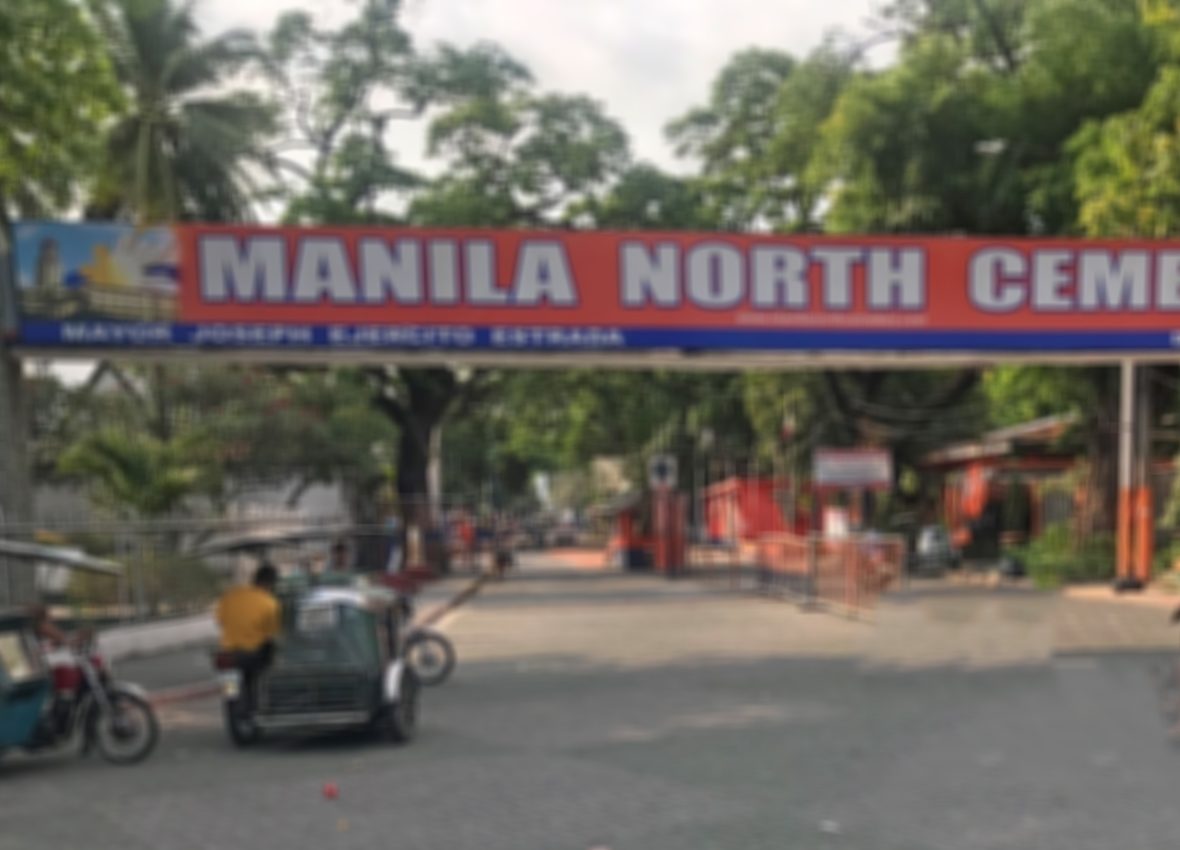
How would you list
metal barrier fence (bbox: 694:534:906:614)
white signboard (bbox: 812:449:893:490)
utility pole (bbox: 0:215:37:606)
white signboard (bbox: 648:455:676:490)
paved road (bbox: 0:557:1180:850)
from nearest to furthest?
paved road (bbox: 0:557:1180:850)
utility pole (bbox: 0:215:37:606)
metal barrier fence (bbox: 694:534:906:614)
white signboard (bbox: 812:449:893:490)
white signboard (bbox: 648:455:676:490)

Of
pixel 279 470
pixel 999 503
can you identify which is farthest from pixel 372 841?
pixel 999 503

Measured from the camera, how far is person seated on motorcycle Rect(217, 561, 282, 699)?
7633mm

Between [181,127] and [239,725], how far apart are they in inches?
591

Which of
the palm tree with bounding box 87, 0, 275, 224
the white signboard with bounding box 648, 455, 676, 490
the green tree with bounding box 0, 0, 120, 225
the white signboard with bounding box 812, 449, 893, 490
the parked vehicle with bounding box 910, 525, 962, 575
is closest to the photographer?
the green tree with bounding box 0, 0, 120, 225

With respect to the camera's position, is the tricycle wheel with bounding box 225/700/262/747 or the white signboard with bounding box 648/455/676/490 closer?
the tricycle wheel with bounding box 225/700/262/747

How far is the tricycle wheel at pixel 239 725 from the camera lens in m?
7.67

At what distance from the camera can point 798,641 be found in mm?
12984

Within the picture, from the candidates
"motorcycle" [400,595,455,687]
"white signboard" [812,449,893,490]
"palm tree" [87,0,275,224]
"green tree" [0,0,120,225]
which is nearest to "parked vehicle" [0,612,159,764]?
"motorcycle" [400,595,455,687]

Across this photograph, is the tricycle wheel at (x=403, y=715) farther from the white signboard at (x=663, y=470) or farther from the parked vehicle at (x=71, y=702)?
the white signboard at (x=663, y=470)

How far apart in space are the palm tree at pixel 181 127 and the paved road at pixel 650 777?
488 inches

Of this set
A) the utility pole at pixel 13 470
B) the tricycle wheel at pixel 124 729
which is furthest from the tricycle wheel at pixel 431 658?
the utility pole at pixel 13 470

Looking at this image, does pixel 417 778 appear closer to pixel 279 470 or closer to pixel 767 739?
pixel 767 739

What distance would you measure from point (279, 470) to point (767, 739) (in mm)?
17728

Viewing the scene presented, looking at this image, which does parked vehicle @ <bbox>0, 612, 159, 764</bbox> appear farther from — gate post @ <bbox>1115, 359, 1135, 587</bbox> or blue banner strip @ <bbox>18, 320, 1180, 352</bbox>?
gate post @ <bbox>1115, 359, 1135, 587</bbox>
